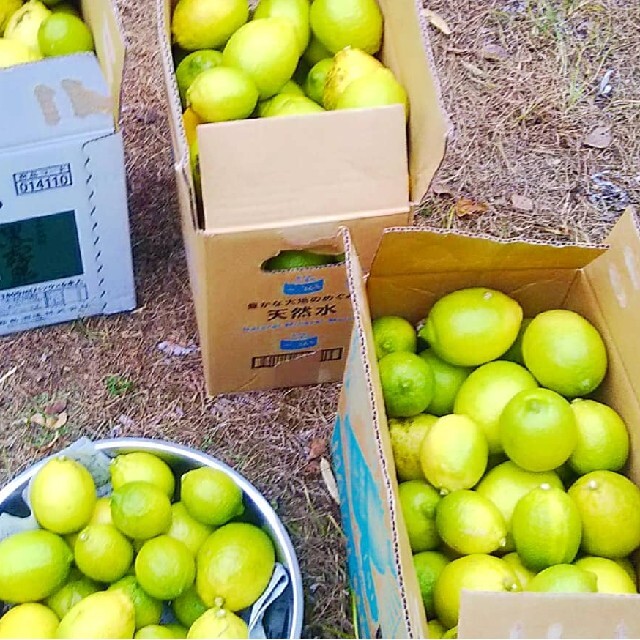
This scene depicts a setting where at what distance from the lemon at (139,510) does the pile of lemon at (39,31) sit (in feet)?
2.55

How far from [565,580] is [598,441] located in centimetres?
27

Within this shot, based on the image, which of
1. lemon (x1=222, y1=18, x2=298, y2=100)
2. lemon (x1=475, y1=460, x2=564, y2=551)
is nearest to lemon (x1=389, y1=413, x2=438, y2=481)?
lemon (x1=475, y1=460, x2=564, y2=551)

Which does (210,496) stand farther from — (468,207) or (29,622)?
(468,207)

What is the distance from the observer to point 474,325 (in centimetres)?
135

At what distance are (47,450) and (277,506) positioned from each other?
0.47 metres

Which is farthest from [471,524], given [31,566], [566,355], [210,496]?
[31,566]

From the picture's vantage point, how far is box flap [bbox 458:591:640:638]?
0.94 metres

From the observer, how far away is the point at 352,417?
138 cm

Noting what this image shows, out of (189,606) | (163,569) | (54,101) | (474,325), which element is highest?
(54,101)

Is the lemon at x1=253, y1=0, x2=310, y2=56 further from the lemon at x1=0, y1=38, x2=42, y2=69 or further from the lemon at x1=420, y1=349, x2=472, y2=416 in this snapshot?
the lemon at x1=420, y1=349, x2=472, y2=416

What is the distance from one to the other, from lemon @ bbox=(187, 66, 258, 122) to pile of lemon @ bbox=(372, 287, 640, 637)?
0.45 m

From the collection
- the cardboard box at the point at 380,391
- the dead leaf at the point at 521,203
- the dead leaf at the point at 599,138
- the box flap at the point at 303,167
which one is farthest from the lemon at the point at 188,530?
the dead leaf at the point at 599,138

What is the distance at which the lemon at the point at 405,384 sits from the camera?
1319mm

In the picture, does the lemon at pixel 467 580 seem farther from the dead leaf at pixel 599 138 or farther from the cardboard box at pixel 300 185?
the dead leaf at pixel 599 138
